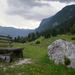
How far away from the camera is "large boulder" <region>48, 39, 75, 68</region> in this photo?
55.9 ft

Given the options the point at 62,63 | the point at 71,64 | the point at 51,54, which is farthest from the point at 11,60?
the point at 71,64

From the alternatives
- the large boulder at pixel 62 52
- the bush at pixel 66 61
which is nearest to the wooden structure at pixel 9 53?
the large boulder at pixel 62 52

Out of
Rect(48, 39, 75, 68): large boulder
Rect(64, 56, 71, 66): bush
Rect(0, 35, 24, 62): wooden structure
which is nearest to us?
Rect(64, 56, 71, 66): bush

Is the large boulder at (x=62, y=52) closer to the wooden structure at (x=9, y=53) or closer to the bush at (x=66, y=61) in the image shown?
the bush at (x=66, y=61)

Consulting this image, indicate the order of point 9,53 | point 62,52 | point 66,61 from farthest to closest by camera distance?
point 9,53 → point 62,52 → point 66,61

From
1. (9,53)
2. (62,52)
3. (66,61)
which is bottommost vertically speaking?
(66,61)

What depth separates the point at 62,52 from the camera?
18.7 metres

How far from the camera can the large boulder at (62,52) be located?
1703 centimetres

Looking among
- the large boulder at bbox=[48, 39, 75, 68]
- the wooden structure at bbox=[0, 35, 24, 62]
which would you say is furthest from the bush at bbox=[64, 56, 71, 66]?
the wooden structure at bbox=[0, 35, 24, 62]

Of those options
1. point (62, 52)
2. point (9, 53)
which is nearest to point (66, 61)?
point (62, 52)

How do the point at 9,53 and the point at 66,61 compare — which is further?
the point at 9,53

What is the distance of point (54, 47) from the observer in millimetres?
20438

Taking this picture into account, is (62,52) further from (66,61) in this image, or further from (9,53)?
(9,53)

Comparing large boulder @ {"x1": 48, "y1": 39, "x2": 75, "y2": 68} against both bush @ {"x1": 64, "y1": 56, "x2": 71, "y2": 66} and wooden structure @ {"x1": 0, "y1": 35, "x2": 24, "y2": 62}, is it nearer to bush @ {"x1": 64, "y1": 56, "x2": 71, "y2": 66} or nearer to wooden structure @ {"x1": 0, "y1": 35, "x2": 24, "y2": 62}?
bush @ {"x1": 64, "y1": 56, "x2": 71, "y2": 66}
